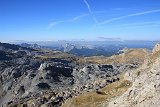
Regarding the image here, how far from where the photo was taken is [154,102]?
49.9 meters

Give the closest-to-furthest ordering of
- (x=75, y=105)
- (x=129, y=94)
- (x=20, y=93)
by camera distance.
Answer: (x=129, y=94)
(x=75, y=105)
(x=20, y=93)

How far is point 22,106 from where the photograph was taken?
13450 cm

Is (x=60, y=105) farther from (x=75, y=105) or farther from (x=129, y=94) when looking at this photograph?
(x=129, y=94)

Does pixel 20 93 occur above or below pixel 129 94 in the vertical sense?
below

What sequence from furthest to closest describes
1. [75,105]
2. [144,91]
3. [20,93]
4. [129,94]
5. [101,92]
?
[20,93] < [101,92] < [75,105] < [129,94] < [144,91]

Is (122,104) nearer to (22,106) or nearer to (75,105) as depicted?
(75,105)

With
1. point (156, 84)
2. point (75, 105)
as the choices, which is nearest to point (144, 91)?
point (156, 84)

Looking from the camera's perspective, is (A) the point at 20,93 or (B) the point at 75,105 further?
(A) the point at 20,93

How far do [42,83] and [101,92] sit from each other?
81.2m

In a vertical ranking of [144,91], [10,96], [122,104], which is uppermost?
[144,91]

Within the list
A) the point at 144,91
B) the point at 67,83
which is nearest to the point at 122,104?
the point at 144,91

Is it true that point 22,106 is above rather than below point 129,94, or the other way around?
below

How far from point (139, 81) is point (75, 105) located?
147 feet

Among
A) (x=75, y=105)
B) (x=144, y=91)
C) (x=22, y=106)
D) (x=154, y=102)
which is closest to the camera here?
(x=154, y=102)
